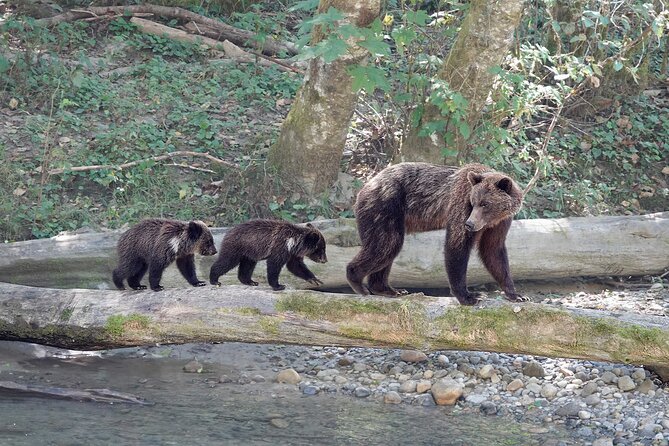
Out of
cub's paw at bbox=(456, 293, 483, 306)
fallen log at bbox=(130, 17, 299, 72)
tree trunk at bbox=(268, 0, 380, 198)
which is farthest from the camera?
fallen log at bbox=(130, 17, 299, 72)

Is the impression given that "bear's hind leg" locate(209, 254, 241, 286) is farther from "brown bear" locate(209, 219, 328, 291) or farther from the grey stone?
the grey stone

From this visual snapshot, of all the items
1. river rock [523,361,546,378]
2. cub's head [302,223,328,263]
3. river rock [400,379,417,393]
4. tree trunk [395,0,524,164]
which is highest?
tree trunk [395,0,524,164]

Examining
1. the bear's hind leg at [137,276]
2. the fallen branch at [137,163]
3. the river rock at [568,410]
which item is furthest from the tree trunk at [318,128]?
the river rock at [568,410]

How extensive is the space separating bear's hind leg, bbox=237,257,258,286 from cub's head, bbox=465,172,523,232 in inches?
87.2

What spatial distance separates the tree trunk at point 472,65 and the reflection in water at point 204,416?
3.69 meters

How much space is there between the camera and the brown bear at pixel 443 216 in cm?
668

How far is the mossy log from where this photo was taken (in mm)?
6199

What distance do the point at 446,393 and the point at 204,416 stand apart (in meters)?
1.96

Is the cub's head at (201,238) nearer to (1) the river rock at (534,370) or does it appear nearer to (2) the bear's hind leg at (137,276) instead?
(2) the bear's hind leg at (137,276)

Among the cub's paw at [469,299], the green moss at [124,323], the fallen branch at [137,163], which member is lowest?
the green moss at [124,323]

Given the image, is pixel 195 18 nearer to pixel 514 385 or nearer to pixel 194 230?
pixel 194 230

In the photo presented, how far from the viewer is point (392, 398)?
23.3 feet

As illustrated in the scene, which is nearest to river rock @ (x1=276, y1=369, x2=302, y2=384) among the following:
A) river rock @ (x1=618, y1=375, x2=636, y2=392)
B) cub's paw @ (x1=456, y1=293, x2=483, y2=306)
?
cub's paw @ (x1=456, y1=293, x2=483, y2=306)

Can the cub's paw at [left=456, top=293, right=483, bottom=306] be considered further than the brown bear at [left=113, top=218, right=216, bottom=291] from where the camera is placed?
No
